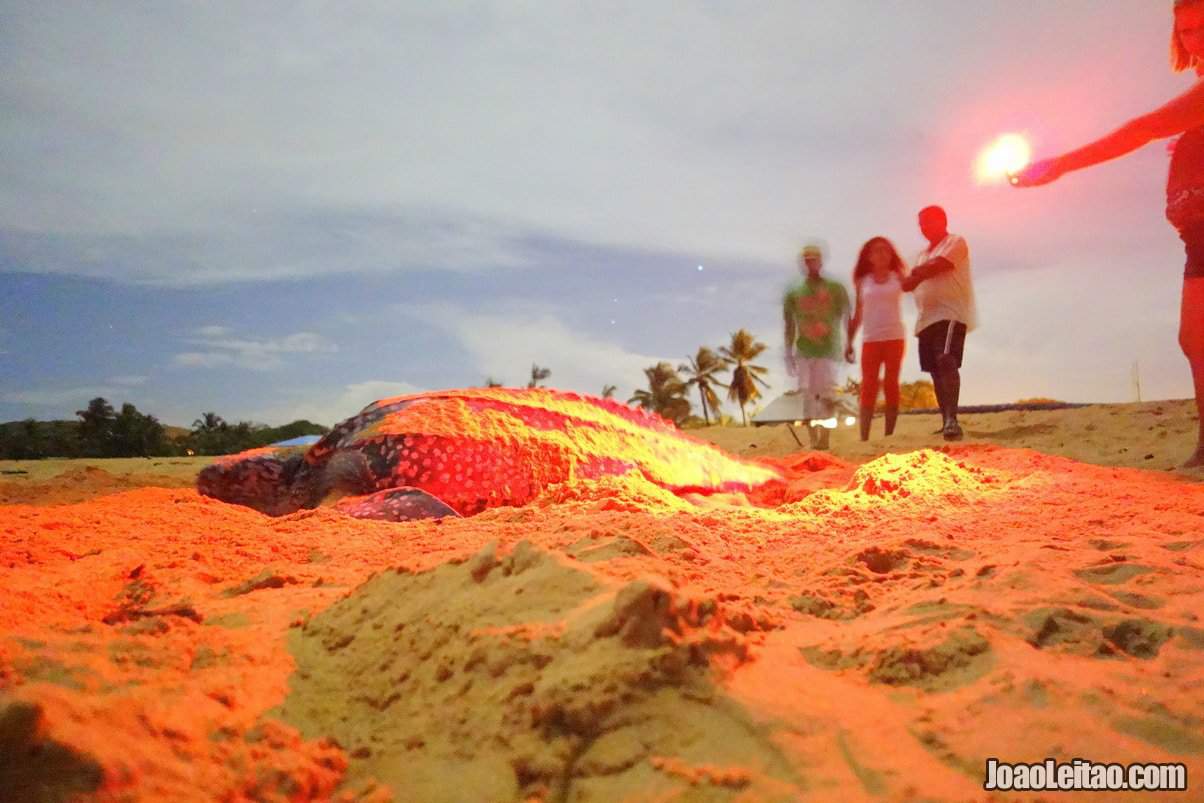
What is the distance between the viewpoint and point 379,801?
0.85 meters

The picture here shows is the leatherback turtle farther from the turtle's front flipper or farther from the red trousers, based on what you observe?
the red trousers

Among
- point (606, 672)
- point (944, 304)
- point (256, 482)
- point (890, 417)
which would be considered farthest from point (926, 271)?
point (606, 672)

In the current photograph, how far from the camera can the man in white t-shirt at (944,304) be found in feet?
18.4

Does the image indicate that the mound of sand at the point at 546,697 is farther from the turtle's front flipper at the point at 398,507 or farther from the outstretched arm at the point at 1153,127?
the outstretched arm at the point at 1153,127

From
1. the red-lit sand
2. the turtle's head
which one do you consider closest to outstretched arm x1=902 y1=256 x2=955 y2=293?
the red-lit sand

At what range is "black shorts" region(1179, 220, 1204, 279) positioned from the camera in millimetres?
3367

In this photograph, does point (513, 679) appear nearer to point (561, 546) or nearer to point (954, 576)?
point (561, 546)

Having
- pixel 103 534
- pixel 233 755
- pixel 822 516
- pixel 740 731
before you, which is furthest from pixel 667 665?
pixel 103 534

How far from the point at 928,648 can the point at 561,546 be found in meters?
0.92

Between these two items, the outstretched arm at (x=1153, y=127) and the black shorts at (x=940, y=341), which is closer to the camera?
the outstretched arm at (x=1153, y=127)

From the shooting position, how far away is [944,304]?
5652 millimetres

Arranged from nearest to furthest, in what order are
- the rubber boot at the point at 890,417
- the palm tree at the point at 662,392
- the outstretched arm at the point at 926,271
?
the outstretched arm at the point at 926,271, the rubber boot at the point at 890,417, the palm tree at the point at 662,392

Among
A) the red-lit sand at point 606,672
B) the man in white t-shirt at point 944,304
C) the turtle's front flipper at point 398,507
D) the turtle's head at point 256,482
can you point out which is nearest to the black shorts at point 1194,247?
the man in white t-shirt at point 944,304

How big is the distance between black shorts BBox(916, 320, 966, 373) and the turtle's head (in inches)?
205
